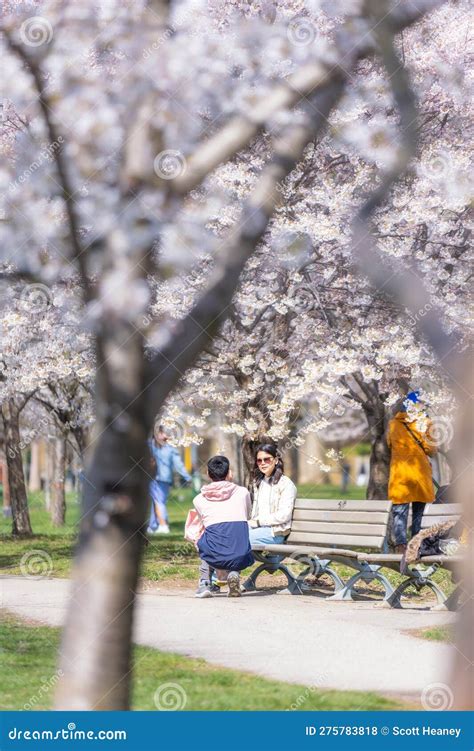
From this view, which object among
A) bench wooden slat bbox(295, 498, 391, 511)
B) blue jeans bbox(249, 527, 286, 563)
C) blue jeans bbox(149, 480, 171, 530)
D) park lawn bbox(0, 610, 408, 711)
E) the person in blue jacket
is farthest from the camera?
blue jeans bbox(149, 480, 171, 530)

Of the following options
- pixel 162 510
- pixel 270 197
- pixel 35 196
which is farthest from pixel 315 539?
pixel 162 510

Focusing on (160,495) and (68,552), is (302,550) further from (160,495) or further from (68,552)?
(160,495)

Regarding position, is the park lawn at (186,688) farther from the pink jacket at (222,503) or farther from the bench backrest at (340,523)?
the bench backrest at (340,523)

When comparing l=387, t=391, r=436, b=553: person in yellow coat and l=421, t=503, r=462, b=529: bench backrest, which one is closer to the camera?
l=421, t=503, r=462, b=529: bench backrest

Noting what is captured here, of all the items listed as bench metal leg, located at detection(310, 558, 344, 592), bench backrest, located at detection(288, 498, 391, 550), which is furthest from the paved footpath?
bench backrest, located at detection(288, 498, 391, 550)

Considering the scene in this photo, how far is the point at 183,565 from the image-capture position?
14.9m

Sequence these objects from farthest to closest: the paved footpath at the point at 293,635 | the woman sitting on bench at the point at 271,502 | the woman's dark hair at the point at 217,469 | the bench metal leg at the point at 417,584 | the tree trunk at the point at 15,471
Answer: the tree trunk at the point at 15,471 < the woman sitting on bench at the point at 271,502 < the woman's dark hair at the point at 217,469 < the bench metal leg at the point at 417,584 < the paved footpath at the point at 293,635

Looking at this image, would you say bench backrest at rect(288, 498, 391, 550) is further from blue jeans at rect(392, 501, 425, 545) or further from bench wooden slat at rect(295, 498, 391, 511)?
blue jeans at rect(392, 501, 425, 545)

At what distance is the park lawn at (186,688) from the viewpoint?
20.3 feet

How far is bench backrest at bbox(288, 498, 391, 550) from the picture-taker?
11422 mm

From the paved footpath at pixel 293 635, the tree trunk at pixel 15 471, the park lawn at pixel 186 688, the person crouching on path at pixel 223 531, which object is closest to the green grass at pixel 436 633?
the paved footpath at pixel 293 635

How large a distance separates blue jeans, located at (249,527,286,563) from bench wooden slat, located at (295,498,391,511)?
0.41 m

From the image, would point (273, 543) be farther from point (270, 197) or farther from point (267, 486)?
point (270, 197)

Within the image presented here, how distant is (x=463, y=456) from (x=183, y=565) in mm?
11158
